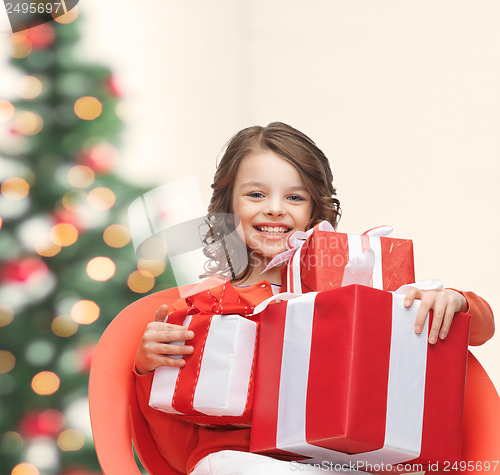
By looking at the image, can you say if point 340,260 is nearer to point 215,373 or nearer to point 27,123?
point 215,373

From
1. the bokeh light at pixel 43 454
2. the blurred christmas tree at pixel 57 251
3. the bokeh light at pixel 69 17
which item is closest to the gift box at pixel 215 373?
the blurred christmas tree at pixel 57 251

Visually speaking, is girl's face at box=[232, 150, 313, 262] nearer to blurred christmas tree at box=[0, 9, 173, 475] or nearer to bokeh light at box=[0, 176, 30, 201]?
blurred christmas tree at box=[0, 9, 173, 475]

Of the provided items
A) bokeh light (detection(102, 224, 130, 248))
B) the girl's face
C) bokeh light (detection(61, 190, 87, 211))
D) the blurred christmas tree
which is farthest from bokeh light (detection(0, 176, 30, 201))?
the girl's face

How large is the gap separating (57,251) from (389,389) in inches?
45.4

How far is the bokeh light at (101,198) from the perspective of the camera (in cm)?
179

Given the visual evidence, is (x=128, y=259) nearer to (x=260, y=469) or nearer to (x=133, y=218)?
(x=133, y=218)

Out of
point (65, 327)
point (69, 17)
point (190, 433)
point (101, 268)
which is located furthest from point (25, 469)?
point (69, 17)

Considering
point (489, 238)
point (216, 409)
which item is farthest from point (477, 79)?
point (216, 409)

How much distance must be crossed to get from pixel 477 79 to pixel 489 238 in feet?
1.61

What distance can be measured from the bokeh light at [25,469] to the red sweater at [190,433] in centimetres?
78

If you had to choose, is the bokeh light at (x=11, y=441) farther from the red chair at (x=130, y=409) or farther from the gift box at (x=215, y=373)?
the gift box at (x=215, y=373)

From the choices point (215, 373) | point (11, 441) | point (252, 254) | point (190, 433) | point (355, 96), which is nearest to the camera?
point (215, 373)

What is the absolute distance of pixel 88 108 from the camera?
1.85 m

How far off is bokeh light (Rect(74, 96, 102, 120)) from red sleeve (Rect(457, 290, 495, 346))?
1213mm
